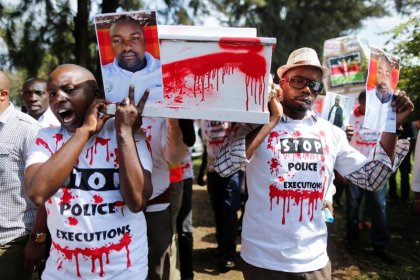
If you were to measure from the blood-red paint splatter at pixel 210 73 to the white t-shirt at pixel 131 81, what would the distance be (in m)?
0.04

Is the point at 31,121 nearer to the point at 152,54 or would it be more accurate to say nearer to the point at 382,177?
the point at 152,54

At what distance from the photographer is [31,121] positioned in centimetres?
259

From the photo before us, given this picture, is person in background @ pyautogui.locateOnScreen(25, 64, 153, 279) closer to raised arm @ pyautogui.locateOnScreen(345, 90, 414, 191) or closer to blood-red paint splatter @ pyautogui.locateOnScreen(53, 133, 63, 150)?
blood-red paint splatter @ pyautogui.locateOnScreen(53, 133, 63, 150)

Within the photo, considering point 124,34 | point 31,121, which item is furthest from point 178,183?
point 124,34

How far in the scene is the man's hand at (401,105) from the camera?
215 cm

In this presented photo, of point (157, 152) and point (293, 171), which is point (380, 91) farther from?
point (157, 152)

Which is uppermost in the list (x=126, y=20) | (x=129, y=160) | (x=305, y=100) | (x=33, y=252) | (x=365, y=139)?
(x=126, y=20)

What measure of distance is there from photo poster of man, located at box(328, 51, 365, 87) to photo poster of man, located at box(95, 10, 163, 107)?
297 cm

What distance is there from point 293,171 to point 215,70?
0.74 meters

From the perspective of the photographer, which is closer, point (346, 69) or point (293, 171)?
point (293, 171)

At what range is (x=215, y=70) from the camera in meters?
1.75

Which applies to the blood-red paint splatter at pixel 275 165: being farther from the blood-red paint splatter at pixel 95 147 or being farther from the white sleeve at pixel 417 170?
the white sleeve at pixel 417 170

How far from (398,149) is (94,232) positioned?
169 centimetres

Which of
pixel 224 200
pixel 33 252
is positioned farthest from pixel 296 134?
pixel 224 200
